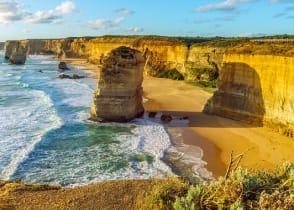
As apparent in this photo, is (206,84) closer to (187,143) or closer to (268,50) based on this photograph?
(268,50)

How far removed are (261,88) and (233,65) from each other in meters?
3.49

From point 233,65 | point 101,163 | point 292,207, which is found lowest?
point 101,163

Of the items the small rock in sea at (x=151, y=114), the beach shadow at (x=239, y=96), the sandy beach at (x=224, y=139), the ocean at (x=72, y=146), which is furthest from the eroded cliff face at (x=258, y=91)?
the ocean at (x=72, y=146)

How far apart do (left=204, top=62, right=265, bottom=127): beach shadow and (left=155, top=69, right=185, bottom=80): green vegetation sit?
88.1ft

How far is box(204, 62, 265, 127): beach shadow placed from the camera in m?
25.9

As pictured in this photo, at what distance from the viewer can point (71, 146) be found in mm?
21391

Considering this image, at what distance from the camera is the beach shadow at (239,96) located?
25.9 metres

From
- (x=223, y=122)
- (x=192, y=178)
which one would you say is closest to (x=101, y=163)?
(x=192, y=178)

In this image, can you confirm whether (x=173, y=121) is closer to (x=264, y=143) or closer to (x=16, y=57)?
(x=264, y=143)

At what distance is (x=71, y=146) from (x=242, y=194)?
50.3 ft

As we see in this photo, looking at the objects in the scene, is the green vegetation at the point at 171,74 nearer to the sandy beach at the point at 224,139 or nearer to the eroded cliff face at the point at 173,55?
the eroded cliff face at the point at 173,55

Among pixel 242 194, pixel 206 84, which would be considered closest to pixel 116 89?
pixel 242 194

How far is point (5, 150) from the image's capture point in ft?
65.3

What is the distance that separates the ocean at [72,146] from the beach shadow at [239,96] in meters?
5.46
